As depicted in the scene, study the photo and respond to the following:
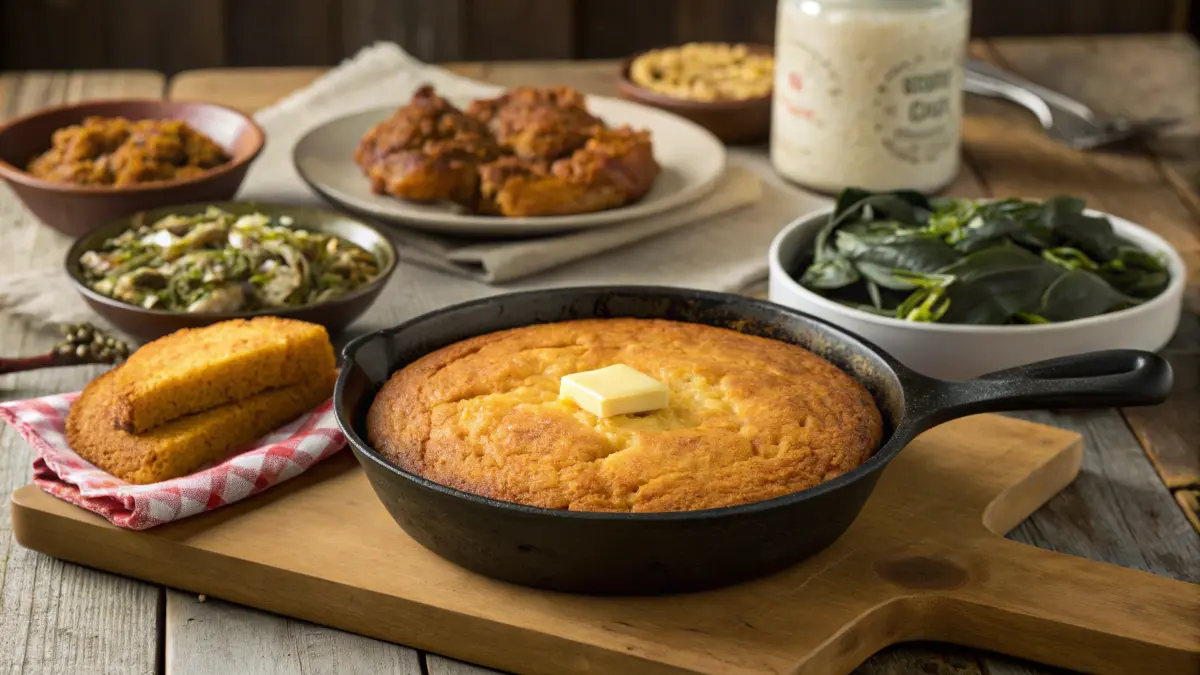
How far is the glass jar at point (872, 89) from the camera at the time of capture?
3.07 meters

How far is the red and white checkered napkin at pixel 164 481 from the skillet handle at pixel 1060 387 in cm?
86

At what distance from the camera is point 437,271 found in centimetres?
298

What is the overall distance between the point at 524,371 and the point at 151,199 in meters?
1.31

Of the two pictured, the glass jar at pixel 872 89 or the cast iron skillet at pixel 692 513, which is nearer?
the cast iron skillet at pixel 692 513

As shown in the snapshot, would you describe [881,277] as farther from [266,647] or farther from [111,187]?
[111,187]

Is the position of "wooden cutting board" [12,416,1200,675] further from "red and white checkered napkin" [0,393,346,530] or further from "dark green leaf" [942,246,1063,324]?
"dark green leaf" [942,246,1063,324]

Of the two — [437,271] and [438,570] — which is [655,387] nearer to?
[438,570]

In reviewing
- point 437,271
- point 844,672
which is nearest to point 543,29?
point 437,271

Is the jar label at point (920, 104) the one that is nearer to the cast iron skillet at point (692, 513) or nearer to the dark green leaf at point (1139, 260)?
the dark green leaf at point (1139, 260)

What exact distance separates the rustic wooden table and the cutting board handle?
0.04 meters

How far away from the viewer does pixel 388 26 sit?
560 centimetres

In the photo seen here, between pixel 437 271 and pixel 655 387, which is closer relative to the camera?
pixel 655 387

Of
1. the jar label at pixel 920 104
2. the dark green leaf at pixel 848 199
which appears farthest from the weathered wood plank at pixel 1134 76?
the dark green leaf at pixel 848 199

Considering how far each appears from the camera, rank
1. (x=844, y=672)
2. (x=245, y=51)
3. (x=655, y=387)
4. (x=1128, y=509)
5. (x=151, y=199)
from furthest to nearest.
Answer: (x=245, y=51) < (x=151, y=199) < (x=1128, y=509) < (x=655, y=387) < (x=844, y=672)
